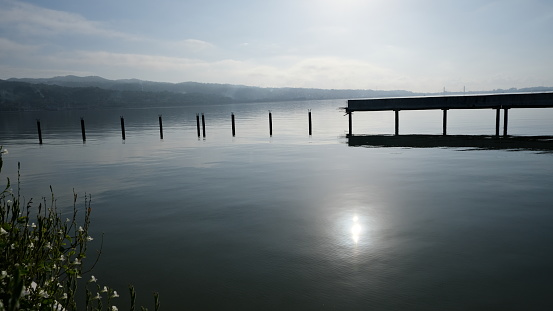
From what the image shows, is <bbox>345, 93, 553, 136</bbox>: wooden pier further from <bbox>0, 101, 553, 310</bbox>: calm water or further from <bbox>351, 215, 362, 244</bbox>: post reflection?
<bbox>351, 215, 362, 244</bbox>: post reflection

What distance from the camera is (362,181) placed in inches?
776

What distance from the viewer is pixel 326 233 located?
12000 mm

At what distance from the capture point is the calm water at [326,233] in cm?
838

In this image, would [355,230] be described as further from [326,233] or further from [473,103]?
[473,103]

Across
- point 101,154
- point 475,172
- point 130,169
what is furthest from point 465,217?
point 101,154

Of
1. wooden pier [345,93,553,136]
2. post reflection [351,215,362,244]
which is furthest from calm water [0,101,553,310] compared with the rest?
wooden pier [345,93,553,136]

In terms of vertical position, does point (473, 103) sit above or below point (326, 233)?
above

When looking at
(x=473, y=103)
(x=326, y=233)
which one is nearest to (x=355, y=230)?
(x=326, y=233)

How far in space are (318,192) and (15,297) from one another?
14966 mm

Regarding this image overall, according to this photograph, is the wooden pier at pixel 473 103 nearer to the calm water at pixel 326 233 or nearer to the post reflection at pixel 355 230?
the calm water at pixel 326 233

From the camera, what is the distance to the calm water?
8.38m

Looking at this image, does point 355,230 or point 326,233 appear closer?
point 326,233

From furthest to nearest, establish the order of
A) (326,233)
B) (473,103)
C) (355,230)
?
(473,103)
(355,230)
(326,233)

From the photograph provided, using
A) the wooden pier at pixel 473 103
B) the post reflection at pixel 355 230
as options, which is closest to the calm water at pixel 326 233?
the post reflection at pixel 355 230
